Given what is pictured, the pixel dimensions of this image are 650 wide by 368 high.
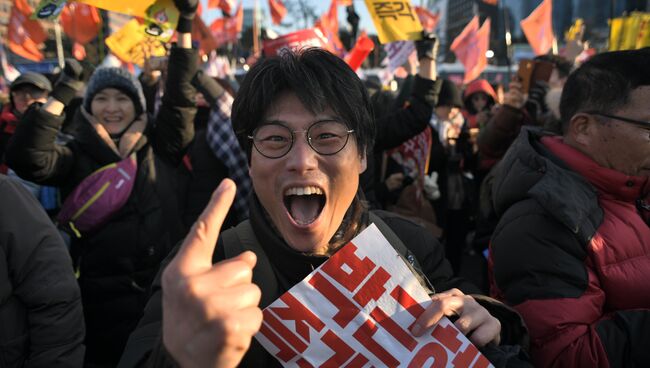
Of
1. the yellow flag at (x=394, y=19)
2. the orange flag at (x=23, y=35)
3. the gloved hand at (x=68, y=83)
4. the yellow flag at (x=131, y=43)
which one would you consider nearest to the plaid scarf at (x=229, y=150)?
the gloved hand at (x=68, y=83)

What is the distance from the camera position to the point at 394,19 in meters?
3.96

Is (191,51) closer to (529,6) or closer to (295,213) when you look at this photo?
(295,213)

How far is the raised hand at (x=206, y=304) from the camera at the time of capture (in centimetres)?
79

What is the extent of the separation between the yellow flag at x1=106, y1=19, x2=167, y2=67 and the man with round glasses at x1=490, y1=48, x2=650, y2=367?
4306mm

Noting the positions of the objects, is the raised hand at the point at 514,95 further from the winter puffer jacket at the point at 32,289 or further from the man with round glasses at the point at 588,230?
the winter puffer jacket at the point at 32,289

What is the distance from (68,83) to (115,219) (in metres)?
0.78

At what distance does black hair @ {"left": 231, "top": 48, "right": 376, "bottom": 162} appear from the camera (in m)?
1.35

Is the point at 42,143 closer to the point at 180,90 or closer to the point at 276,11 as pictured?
the point at 180,90

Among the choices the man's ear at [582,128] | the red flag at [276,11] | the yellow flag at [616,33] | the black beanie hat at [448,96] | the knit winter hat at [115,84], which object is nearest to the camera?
the man's ear at [582,128]

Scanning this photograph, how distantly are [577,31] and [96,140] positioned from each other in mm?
5082

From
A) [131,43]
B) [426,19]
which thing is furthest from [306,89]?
[426,19]

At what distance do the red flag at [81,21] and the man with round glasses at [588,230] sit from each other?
10.2 m

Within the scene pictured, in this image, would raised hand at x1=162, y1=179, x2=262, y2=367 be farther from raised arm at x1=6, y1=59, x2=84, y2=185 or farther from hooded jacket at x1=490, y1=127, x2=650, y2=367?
raised arm at x1=6, y1=59, x2=84, y2=185

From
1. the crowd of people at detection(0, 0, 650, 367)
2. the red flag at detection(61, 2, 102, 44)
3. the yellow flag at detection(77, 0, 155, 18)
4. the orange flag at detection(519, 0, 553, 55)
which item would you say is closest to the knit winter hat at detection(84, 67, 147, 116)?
the crowd of people at detection(0, 0, 650, 367)
